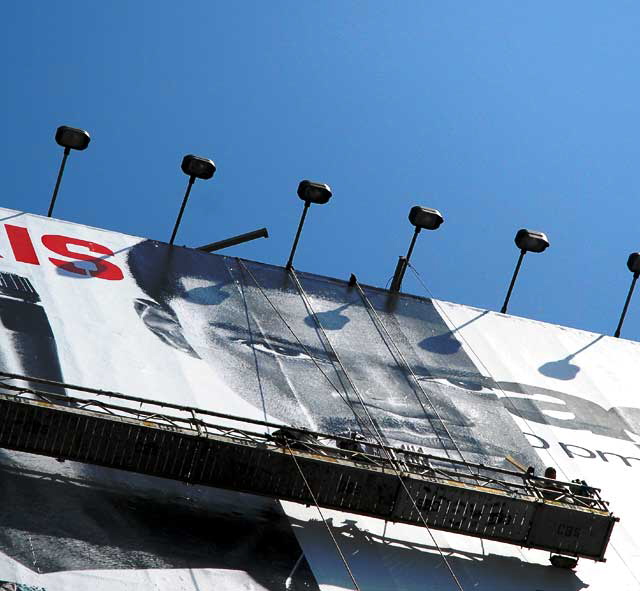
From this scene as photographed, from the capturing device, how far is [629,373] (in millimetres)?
19344

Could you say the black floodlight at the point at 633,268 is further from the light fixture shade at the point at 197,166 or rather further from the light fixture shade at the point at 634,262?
the light fixture shade at the point at 197,166

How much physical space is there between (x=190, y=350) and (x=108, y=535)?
4510mm

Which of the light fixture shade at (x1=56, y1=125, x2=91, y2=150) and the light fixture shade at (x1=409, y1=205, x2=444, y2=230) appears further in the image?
the light fixture shade at (x1=409, y1=205, x2=444, y2=230)

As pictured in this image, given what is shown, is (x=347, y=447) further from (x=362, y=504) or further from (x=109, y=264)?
(x=109, y=264)

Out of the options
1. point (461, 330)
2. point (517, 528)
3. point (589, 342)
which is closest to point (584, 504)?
point (517, 528)

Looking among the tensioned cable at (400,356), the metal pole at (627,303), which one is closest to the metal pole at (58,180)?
the tensioned cable at (400,356)

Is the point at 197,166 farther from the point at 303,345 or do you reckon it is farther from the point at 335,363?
the point at 335,363

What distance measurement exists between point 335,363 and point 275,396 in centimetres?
168

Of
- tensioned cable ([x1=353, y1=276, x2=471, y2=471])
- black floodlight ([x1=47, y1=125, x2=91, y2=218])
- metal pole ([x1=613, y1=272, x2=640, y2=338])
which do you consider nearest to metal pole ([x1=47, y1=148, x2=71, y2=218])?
black floodlight ([x1=47, y1=125, x2=91, y2=218])

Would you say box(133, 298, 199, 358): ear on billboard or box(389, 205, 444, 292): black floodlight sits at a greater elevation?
box(389, 205, 444, 292): black floodlight

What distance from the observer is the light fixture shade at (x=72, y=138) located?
19391mm

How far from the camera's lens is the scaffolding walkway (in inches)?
468

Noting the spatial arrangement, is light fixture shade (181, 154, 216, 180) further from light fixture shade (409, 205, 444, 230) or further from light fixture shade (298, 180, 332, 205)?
light fixture shade (409, 205, 444, 230)

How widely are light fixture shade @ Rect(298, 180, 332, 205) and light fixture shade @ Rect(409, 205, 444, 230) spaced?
4.70 feet
